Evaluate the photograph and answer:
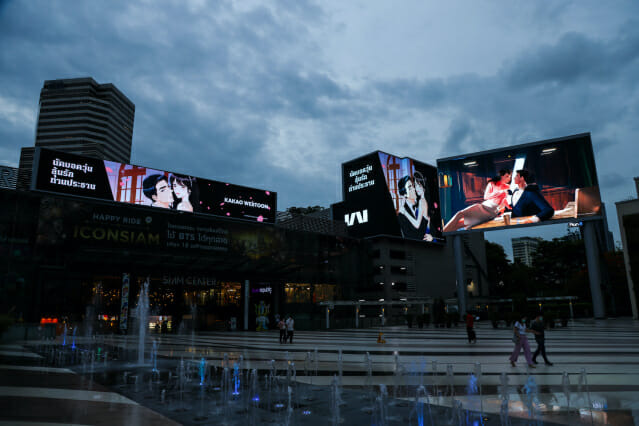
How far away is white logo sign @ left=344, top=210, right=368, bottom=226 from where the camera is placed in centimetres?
5891

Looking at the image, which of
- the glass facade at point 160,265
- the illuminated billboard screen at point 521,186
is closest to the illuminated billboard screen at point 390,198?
the illuminated billboard screen at point 521,186

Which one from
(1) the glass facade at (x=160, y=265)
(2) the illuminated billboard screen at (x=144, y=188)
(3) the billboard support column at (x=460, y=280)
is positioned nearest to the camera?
(1) the glass facade at (x=160, y=265)

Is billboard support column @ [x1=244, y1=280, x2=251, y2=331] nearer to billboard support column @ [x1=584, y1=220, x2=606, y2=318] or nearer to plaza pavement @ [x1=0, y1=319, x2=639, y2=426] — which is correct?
plaza pavement @ [x1=0, y1=319, x2=639, y2=426]

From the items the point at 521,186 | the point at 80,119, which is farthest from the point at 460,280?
the point at 80,119

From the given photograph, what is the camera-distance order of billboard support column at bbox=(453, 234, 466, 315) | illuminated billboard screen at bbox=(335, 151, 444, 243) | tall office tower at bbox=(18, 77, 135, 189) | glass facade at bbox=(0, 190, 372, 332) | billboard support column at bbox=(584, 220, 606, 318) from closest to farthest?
glass facade at bbox=(0, 190, 372, 332) → billboard support column at bbox=(584, 220, 606, 318) → billboard support column at bbox=(453, 234, 466, 315) → illuminated billboard screen at bbox=(335, 151, 444, 243) → tall office tower at bbox=(18, 77, 135, 189)

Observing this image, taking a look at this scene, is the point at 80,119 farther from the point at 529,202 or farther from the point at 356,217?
the point at 529,202

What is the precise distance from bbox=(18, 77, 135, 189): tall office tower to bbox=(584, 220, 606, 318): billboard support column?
435 feet

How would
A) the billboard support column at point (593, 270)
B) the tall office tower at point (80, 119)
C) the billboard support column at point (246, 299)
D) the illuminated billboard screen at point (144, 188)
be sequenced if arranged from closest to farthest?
the illuminated billboard screen at point (144, 188)
the billboard support column at point (246, 299)
the billboard support column at point (593, 270)
the tall office tower at point (80, 119)

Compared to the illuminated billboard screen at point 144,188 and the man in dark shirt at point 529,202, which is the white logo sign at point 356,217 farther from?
the man in dark shirt at point 529,202

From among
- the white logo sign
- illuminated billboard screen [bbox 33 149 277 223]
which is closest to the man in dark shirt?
the white logo sign

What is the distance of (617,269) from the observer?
51.8 metres

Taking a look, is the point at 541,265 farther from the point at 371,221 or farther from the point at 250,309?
the point at 250,309

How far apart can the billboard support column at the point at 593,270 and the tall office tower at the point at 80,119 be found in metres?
133

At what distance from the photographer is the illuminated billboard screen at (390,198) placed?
5700 centimetres
